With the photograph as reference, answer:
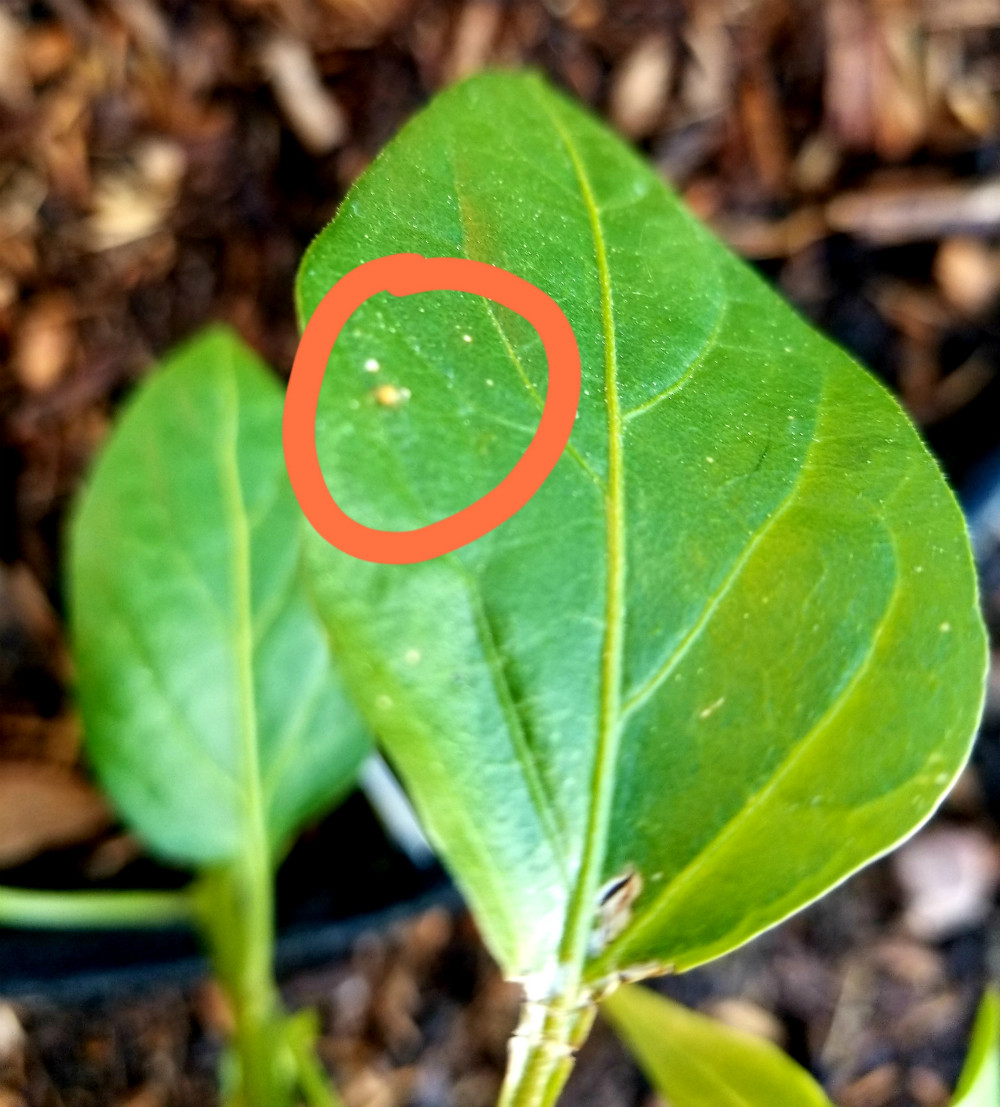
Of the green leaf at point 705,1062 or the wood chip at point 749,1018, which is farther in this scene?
the wood chip at point 749,1018

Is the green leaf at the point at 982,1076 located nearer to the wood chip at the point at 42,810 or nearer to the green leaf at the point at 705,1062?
the green leaf at the point at 705,1062

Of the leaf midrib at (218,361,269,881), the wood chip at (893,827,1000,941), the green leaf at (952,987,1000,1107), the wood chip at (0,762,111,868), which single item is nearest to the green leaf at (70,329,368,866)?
the leaf midrib at (218,361,269,881)

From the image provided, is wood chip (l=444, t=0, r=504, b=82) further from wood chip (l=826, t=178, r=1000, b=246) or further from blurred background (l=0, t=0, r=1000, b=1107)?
wood chip (l=826, t=178, r=1000, b=246)

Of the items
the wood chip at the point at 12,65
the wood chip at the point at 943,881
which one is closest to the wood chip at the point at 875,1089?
the wood chip at the point at 943,881

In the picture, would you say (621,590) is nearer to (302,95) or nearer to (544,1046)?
(544,1046)

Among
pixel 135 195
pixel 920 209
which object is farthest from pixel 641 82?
pixel 135 195

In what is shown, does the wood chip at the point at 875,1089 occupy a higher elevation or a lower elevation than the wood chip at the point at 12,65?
lower
